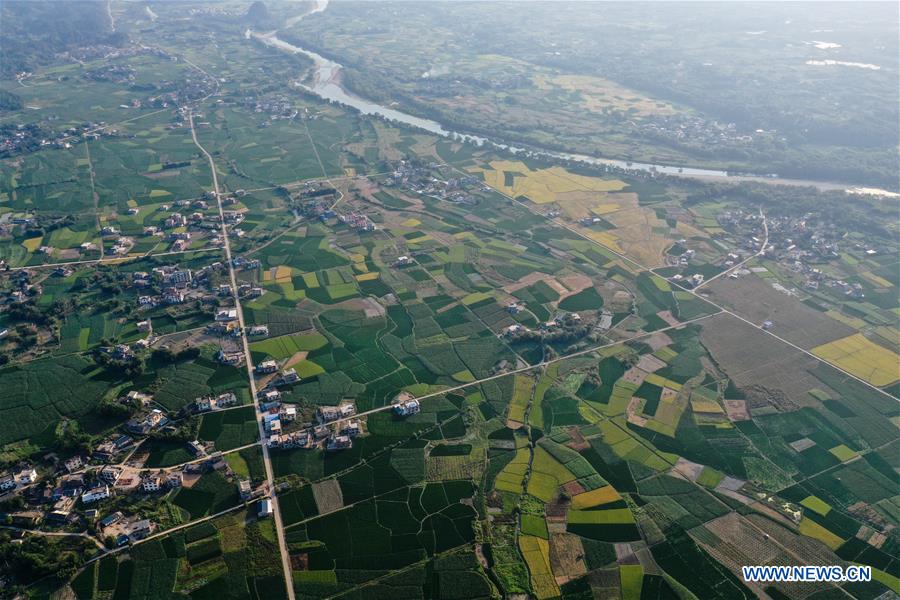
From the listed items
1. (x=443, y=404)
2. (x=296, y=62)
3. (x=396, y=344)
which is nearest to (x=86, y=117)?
(x=296, y=62)

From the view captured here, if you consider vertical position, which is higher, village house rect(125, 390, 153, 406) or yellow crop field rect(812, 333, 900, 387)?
yellow crop field rect(812, 333, 900, 387)

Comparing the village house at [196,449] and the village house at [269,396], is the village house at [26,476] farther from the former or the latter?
the village house at [269,396]

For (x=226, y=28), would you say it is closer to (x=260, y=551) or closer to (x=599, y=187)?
(x=599, y=187)

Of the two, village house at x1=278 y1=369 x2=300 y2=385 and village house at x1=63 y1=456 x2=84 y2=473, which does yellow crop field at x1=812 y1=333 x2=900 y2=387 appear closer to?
village house at x1=278 y1=369 x2=300 y2=385

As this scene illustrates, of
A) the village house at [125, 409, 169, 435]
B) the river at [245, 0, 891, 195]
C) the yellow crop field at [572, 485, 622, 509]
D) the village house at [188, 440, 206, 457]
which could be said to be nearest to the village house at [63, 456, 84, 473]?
the village house at [125, 409, 169, 435]

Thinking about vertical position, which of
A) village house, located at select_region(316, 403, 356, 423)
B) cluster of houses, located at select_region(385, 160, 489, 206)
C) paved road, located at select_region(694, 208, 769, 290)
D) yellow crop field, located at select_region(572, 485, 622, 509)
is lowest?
village house, located at select_region(316, 403, 356, 423)

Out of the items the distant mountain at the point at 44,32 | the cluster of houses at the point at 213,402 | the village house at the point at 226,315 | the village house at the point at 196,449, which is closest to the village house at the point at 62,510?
the village house at the point at 196,449
